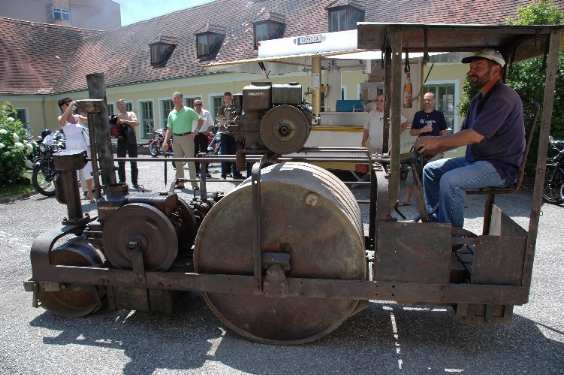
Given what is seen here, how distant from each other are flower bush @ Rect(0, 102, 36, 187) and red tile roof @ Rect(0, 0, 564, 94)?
35.1 ft

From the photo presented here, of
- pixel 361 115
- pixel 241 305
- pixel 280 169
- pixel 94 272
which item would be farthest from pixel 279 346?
pixel 361 115

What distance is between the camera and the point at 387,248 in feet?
11.2

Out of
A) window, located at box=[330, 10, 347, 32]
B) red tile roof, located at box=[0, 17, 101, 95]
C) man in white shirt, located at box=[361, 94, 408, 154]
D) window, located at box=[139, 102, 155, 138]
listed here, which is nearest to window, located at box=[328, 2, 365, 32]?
window, located at box=[330, 10, 347, 32]

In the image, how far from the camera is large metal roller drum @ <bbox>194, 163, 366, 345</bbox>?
136 inches

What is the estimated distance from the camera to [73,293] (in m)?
4.17

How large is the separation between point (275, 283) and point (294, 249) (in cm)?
29

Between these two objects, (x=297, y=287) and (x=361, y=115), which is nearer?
(x=297, y=287)

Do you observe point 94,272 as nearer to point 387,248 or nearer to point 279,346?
point 279,346

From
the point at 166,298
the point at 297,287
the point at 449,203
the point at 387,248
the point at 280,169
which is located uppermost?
the point at 280,169

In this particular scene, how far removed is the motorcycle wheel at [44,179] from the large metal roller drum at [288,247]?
325 inches

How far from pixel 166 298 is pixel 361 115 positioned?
6.94 m

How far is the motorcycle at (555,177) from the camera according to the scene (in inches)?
333

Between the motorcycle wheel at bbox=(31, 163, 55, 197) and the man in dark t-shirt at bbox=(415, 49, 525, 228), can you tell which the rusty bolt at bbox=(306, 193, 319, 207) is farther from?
the motorcycle wheel at bbox=(31, 163, 55, 197)

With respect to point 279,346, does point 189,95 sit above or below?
above
